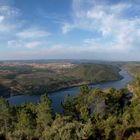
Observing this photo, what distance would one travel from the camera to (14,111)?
195ft

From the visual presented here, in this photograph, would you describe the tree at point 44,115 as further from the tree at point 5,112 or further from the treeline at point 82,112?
the tree at point 5,112

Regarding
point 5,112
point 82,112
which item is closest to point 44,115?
point 82,112

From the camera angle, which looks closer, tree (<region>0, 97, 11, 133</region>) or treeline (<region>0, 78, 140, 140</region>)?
treeline (<region>0, 78, 140, 140</region>)

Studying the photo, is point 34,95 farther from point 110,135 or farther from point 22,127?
point 110,135

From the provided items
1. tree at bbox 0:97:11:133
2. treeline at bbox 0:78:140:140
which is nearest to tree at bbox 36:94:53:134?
treeline at bbox 0:78:140:140

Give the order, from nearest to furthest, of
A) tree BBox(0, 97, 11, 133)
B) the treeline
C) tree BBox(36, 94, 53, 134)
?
the treeline < tree BBox(36, 94, 53, 134) < tree BBox(0, 97, 11, 133)

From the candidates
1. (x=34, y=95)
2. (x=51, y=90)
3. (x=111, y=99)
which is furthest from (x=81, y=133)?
(x=51, y=90)

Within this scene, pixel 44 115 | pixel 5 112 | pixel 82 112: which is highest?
pixel 82 112

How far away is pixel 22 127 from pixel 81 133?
25.8 metres

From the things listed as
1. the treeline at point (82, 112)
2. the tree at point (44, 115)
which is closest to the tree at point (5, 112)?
the treeline at point (82, 112)

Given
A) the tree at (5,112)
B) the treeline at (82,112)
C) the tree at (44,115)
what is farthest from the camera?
the tree at (5,112)

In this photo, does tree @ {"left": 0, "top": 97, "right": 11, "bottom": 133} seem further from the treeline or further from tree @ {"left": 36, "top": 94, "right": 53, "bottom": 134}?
tree @ {"left": 36, "top": 94, "right": 53, "bottom": 134}

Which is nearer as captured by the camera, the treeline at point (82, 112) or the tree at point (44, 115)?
the treeline at point (82, 112)

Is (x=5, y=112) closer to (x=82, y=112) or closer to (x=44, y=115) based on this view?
(x=44, y=115)
